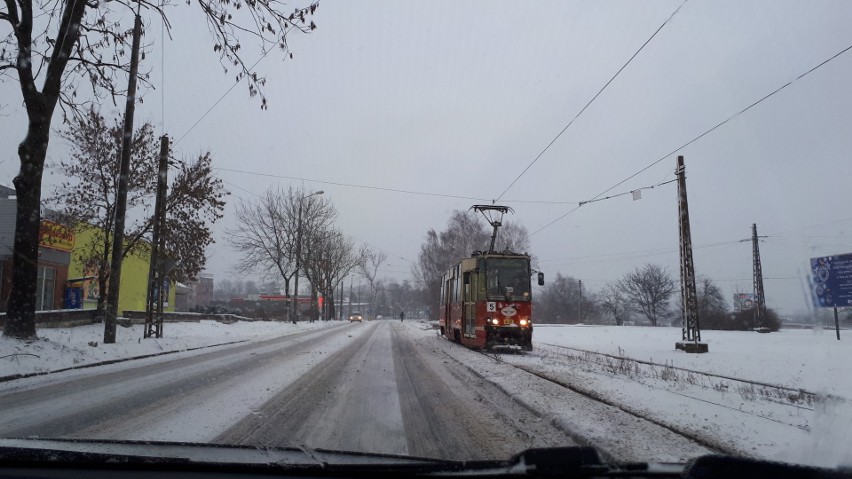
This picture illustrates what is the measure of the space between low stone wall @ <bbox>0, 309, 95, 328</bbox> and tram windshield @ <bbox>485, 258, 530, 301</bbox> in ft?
48.3

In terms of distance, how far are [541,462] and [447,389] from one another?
21.9 ft

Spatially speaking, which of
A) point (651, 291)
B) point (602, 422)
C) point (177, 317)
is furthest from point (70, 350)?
point (651, 291)

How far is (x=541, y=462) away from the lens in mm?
2402

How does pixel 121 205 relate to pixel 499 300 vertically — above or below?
above

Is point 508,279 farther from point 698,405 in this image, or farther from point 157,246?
point 157,246

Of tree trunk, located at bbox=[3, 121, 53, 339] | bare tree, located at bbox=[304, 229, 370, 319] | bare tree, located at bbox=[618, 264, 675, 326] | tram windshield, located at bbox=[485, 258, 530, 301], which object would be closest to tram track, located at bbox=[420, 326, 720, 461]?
tram windshield, located at bbox=[485, 258, 530, 301]

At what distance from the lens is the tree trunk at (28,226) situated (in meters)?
12.1

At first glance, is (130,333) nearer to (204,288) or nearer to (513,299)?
(513,299)

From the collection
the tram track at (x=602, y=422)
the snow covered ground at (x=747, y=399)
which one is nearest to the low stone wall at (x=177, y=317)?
the snow covered ground at (x=747, y=399)

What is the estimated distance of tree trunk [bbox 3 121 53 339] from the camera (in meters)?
12.1

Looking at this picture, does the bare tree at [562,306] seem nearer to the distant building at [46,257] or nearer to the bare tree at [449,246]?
the bare tree at [449,246]

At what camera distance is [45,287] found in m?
28.5

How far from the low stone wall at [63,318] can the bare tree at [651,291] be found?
7135 cm

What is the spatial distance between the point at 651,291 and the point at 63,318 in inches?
2908
